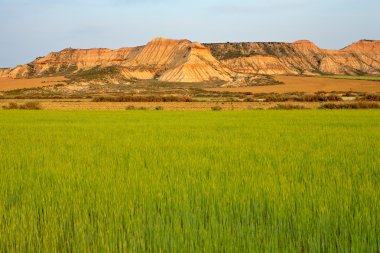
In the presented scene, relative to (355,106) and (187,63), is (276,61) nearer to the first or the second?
(187,63)

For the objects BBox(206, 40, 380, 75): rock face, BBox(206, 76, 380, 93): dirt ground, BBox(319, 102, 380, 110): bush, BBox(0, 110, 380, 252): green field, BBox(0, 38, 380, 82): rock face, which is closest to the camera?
BBox(0, 110, 380, 252): green field

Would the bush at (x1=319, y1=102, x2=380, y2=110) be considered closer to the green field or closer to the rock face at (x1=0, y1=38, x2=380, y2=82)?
the green field

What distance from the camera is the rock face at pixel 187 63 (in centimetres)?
13475

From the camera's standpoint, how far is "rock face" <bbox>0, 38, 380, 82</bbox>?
134750 mm

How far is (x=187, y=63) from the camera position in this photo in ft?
444

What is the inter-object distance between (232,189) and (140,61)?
163 metres

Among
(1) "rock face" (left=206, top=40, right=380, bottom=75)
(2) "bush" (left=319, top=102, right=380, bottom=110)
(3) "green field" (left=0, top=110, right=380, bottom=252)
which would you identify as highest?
(1) "rock face" (left=206, top=40, right=380, bottom=75)

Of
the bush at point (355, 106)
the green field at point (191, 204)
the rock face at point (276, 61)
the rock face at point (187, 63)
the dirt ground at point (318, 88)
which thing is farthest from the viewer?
the rock face at point (276, 61)

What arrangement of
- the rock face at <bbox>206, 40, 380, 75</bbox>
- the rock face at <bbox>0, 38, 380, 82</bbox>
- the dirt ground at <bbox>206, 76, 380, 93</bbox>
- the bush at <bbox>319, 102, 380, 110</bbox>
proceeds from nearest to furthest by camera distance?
the bush at <bbox>319, 102, 380, 110</bbox>
the dirt ground at <bbox>206, 76, 380, 93</bbox>
the rock face at <bbox>0, 38, 380, 82</bbox>
the rock face at <bbox>206, 40, 380, 75</bbox>

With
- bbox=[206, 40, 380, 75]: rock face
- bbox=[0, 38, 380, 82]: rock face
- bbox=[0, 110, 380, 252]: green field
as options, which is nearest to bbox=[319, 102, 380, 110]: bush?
bbox=[0, 110, 380, 252]: green field

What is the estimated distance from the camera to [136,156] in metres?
8.92

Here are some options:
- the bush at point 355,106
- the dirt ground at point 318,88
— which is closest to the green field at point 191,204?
the bush at point 355,106

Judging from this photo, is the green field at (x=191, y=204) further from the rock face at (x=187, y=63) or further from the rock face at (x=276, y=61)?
the rock face at (x=276, y=61)


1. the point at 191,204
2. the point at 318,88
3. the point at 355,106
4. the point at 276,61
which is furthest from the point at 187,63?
the point at 191,204
